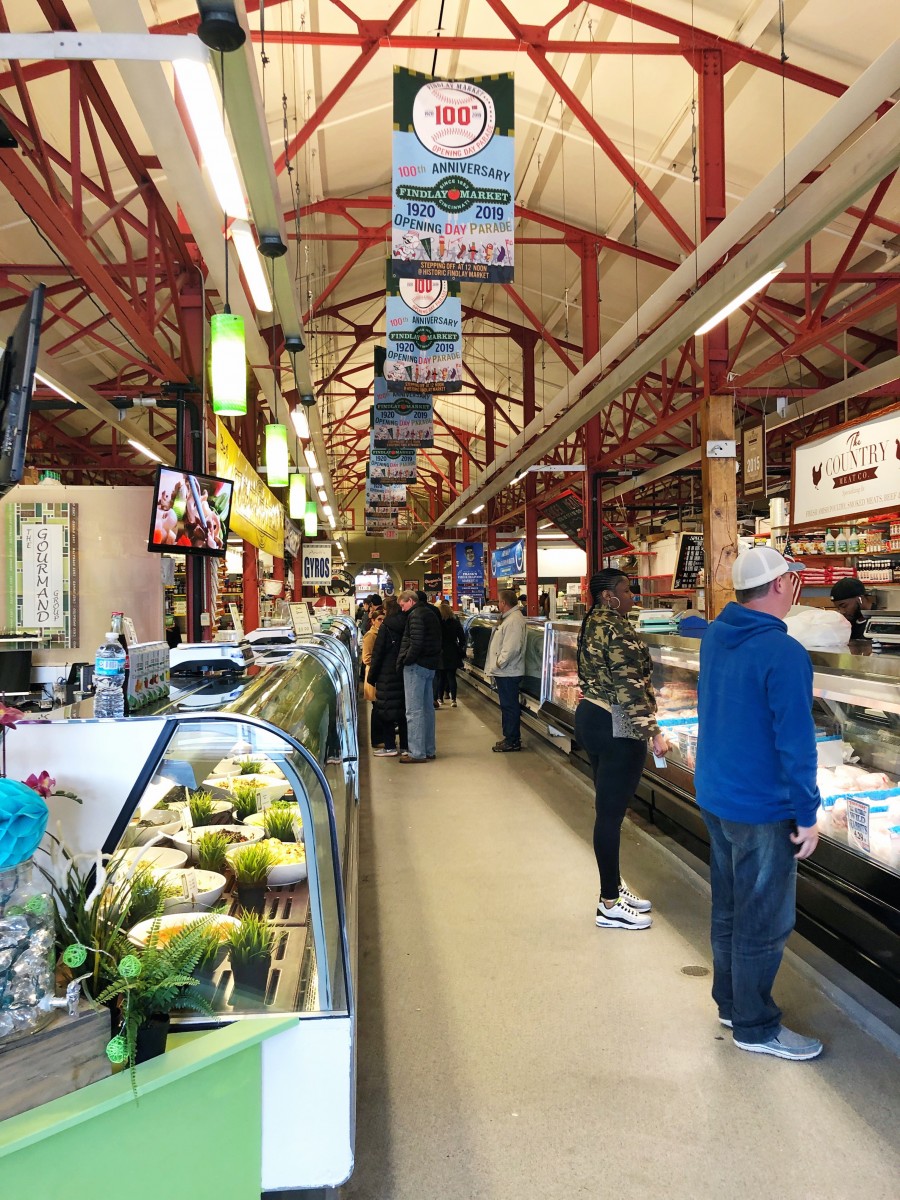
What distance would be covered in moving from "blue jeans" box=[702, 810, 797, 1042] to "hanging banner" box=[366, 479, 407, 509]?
54.5ft

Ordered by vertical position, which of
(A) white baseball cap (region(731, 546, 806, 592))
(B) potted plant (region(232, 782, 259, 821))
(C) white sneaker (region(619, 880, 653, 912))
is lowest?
(C) white sneaker (region(619, 880, 653, 912))

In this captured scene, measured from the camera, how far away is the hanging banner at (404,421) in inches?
519

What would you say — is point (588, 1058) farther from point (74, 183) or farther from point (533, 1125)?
point (74, 183)

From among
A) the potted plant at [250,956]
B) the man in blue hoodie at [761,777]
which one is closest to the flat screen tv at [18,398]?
the potted plant at [250,956]

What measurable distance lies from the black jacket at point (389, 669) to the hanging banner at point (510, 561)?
9099 millimetres

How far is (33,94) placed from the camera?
6.93 metres

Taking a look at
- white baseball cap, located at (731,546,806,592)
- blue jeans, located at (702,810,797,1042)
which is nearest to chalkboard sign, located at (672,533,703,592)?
white baseball cap, located at (731,546,806,592)

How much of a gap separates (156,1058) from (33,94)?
789cm

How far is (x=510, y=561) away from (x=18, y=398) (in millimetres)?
16328

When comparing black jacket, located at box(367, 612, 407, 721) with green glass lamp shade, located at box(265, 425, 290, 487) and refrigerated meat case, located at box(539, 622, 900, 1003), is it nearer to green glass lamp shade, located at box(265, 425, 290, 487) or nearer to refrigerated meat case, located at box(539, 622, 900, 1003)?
green glass lamp shade, located at box(265, 425, 290, 487)

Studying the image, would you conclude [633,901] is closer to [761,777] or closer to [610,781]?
[610,781]

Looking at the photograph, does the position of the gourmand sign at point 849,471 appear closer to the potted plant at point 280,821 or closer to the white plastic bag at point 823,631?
the white plastic bag at point 823,631

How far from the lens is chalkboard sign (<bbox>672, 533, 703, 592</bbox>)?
10656 millimetres

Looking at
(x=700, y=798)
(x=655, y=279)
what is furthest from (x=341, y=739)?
(x=655, y=279)
